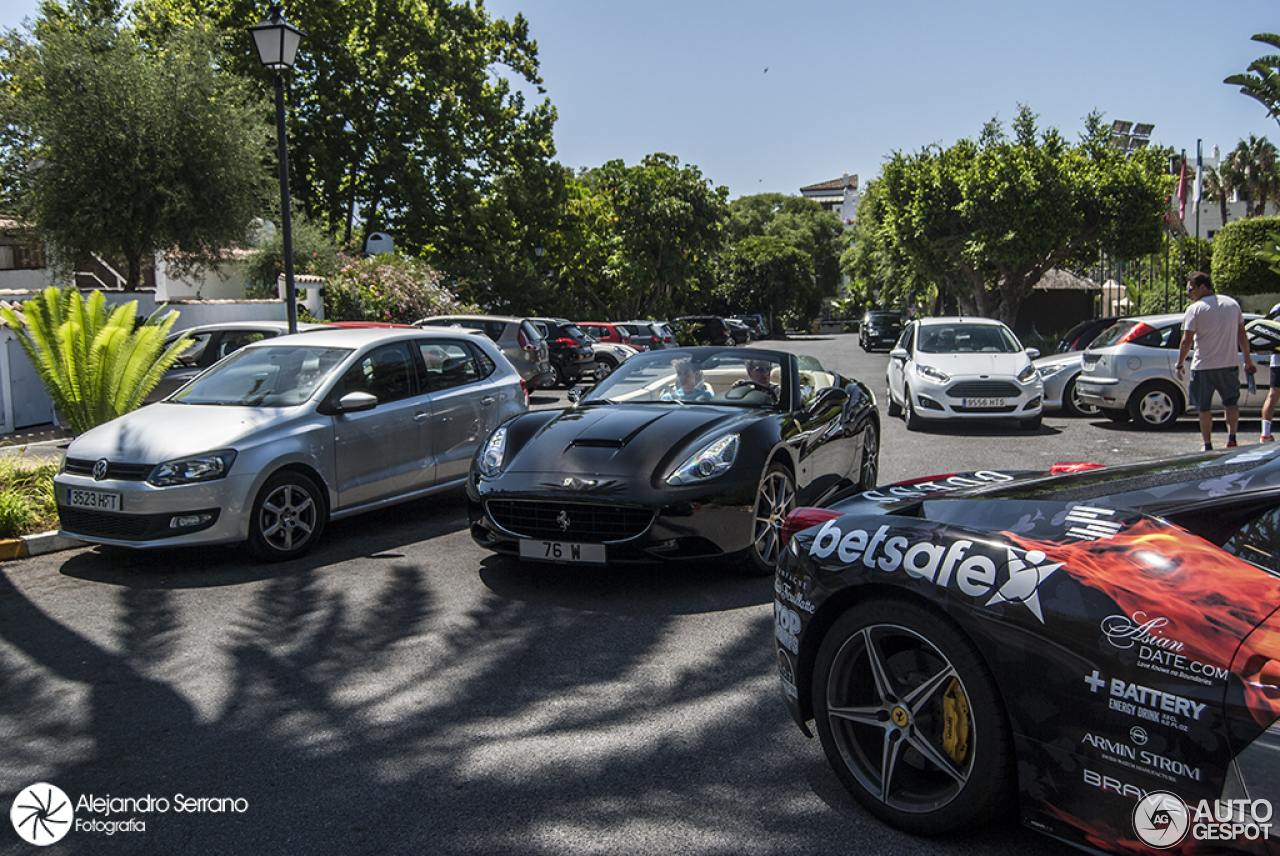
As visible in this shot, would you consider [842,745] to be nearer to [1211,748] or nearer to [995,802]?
[995,802]

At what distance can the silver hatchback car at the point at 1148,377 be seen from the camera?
12758 mm

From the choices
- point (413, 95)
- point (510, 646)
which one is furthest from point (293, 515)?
point (413, 95)

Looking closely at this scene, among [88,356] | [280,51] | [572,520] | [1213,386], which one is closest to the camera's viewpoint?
[572,520]

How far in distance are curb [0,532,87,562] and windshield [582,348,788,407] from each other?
399 centimetres

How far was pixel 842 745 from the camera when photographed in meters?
3.01

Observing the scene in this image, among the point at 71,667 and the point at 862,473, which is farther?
the point at 862,473

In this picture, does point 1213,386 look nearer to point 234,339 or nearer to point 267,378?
point 267,378

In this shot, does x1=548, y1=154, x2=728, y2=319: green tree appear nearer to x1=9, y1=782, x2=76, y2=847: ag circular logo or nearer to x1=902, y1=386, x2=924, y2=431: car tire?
x1=902, y1=386, x2=924, y2=431: car tire

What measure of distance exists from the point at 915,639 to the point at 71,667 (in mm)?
4024

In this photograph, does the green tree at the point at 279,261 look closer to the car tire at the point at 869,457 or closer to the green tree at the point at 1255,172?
the car tire at the point at 869,457

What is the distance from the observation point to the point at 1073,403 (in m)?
14.8

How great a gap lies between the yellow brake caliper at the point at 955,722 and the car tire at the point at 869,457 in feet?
16.3

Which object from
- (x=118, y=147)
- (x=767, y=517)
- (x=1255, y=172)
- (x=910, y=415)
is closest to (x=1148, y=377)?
(x=910, y=415)

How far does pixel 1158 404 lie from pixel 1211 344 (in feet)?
11.7
